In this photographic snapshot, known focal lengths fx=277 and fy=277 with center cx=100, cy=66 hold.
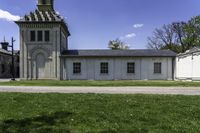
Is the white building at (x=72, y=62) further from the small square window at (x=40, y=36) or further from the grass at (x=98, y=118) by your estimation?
the grass at (x=98, y=118)

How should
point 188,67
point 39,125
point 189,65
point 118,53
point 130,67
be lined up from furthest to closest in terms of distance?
point 118,53, point 130,67, point 188,67, point 189,65, point 39,125

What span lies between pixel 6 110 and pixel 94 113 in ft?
9.16

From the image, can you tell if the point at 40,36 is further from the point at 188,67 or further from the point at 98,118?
the point at 98,118

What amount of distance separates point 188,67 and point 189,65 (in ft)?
1.18

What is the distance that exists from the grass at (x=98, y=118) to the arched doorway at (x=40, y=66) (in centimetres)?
2998

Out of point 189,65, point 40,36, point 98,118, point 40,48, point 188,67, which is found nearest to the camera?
point 98,118

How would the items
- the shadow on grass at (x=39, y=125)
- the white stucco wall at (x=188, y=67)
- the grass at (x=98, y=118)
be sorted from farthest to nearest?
1. the white stucco wall at (x=188, y=67)
2. the grass at (x=98, y=118)
3. the shadow on grass at (x=39, y=125)

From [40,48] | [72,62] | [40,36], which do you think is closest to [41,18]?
[40,36]

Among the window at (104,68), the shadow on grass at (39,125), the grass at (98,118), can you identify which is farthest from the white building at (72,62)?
the shadow on grass at (39,125)

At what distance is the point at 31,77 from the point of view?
39500mm

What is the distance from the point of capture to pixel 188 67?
35219 mm

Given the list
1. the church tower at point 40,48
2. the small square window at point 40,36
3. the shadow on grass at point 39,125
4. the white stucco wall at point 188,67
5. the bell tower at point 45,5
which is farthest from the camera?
the bell tower at point 45,5

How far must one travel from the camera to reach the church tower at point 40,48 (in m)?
39.6

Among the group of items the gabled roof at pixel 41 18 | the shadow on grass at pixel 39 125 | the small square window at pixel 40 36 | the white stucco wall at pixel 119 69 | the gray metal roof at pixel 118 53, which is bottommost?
the shadow on grass at pixel 39 125
